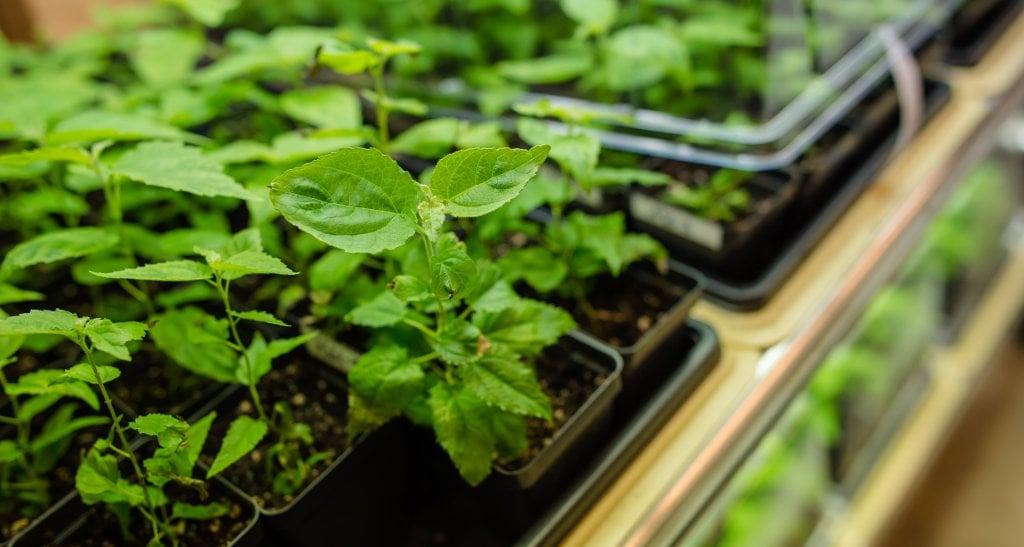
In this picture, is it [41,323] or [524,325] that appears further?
[524,325]

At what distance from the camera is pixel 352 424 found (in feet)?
2.29

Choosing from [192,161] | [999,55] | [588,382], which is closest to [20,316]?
[192,161]

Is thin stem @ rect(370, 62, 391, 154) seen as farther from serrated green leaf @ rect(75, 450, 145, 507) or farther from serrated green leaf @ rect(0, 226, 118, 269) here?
serrated green leaf @ rect(75, 450, 145, 507)

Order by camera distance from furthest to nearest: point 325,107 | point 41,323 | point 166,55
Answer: point 166,55
point 325,107
point 41,323

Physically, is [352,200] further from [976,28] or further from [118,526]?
[976,28]

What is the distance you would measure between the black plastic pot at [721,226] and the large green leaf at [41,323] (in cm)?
73

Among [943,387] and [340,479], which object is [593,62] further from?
[943,387]

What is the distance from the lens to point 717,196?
43.6 inches

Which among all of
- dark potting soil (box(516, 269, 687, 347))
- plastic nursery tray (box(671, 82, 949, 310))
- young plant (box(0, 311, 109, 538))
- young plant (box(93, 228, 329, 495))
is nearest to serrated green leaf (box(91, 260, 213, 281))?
young plant (box(93, 228, 329, 495))

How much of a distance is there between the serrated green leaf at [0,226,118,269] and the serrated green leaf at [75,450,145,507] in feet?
0.71

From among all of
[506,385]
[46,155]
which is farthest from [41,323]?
[506,385]

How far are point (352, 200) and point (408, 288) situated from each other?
90mm

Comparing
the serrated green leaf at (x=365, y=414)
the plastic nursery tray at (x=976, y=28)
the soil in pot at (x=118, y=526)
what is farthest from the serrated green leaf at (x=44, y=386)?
the plastic nursery tray at (x=976, y=28)

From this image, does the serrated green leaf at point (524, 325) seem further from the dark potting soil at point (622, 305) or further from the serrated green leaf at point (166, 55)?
the serrated green leaf at point (166, 55)
